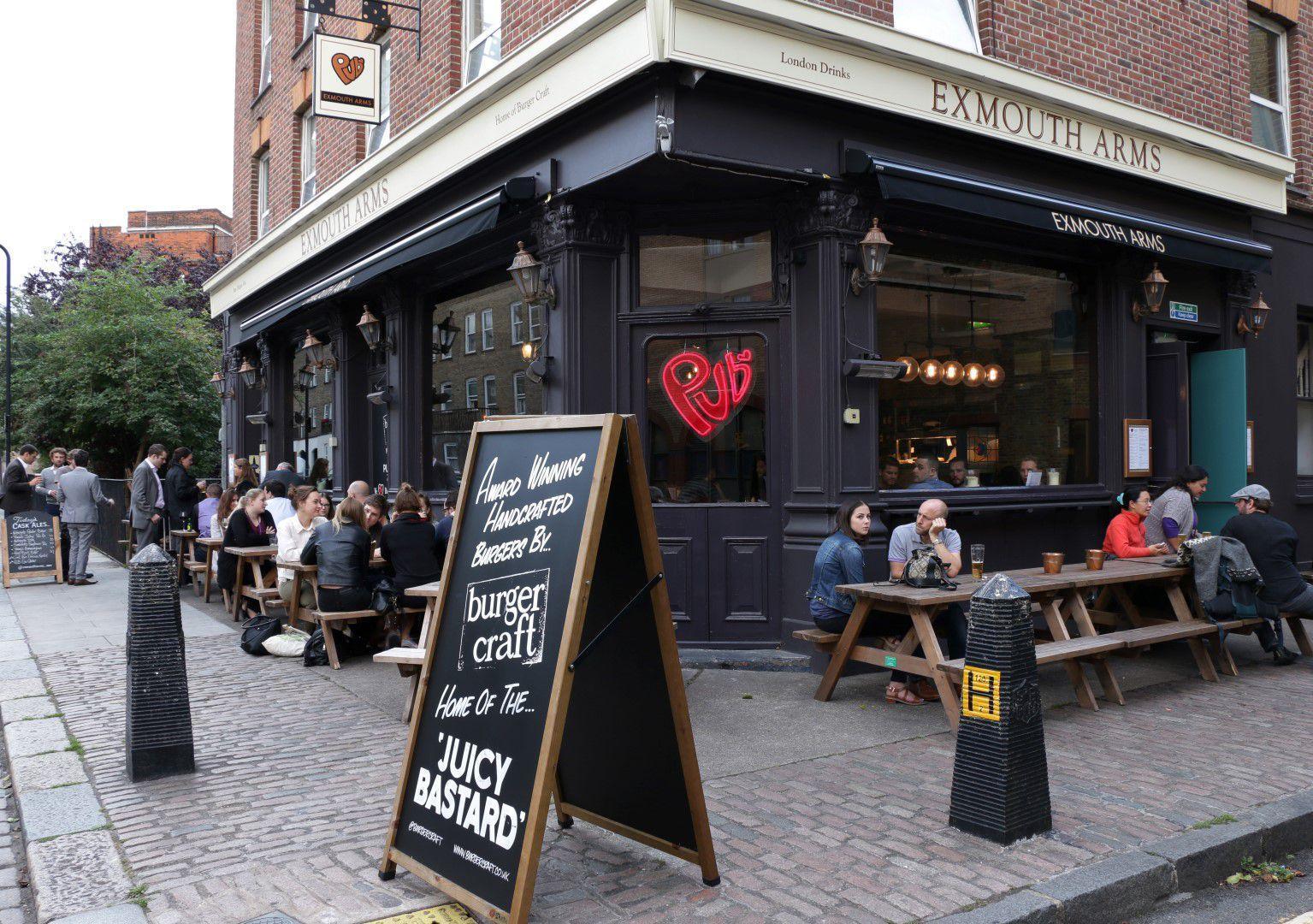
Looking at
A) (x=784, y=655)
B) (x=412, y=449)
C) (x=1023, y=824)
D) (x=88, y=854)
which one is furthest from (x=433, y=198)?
(x=1023, y=824)

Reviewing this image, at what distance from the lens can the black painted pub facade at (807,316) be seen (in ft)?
26.4

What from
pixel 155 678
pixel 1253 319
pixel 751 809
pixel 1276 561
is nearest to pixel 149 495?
pixel 155 678

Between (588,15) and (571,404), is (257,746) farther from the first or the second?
(588,15)

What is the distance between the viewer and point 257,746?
5.92m

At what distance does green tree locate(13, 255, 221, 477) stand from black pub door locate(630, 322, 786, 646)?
779 inches

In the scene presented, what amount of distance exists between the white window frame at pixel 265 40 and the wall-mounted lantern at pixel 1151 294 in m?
14.0

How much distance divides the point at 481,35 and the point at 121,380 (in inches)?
710

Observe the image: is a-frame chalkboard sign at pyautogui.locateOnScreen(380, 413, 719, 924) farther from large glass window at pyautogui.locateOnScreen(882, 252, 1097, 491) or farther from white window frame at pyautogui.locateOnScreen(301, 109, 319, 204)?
white window frame at pyautogui.locateOnScreen(301, 109, 319, 204)

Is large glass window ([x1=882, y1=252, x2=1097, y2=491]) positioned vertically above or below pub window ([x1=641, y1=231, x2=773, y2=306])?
below

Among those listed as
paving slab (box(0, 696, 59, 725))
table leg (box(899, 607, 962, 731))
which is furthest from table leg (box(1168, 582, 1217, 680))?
paving slab (box(0, 696, 59, 725))

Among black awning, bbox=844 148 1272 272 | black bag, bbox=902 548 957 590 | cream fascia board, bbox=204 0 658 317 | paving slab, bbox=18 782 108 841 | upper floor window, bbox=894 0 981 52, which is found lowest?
paving slab, bbox=18 782 108 841

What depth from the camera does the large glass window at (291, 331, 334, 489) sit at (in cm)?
1484

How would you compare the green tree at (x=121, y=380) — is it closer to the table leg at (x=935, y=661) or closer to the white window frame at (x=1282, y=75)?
the table leg at (x=935, y=661)

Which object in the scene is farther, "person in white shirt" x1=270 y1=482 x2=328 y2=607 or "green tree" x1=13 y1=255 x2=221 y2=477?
"green tree" x1=13 y1=255 x2=221 y2=477
